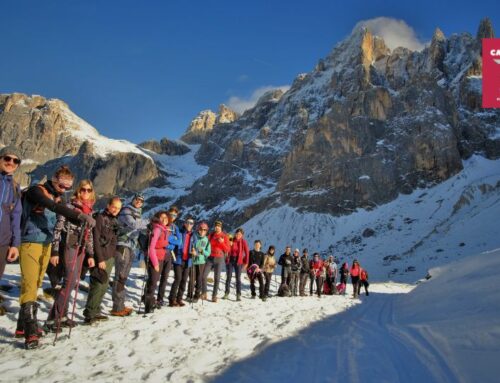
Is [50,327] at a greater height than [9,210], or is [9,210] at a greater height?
[9,210]

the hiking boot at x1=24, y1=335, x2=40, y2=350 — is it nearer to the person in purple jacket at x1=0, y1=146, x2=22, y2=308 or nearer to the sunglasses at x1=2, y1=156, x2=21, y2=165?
the person in purple jacket at x1=0, y1=146, x2=22, y2=308

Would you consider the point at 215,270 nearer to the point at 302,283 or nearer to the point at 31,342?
the point at 31,342

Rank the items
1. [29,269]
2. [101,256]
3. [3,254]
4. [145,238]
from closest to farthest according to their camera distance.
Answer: [3,254] < [29,269] < [101,256] < [145,238]

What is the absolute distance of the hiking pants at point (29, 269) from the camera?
5727 millimetres

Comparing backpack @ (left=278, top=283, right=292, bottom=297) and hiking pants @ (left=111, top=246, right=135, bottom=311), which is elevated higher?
hiking pants @ (left=111, top=246, right=135, bottom=311)

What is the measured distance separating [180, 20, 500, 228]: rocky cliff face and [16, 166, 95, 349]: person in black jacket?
113614 mm

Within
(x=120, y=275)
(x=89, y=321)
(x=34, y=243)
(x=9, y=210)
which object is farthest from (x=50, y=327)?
(x=9, y=210)

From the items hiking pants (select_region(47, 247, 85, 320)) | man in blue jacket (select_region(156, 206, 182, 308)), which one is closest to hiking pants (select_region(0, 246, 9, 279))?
hiking pants (select_region(47, 247, 85, 320))

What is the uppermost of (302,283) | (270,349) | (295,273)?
(295,273)

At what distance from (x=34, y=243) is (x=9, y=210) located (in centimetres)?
71

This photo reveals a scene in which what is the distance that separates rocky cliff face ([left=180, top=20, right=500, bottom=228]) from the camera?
11662 centimetres

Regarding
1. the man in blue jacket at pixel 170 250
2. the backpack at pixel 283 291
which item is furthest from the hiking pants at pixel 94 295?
the backpack at pixel 283 291

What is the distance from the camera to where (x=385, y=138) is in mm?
129500

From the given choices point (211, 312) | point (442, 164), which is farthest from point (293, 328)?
point (442, 164)
